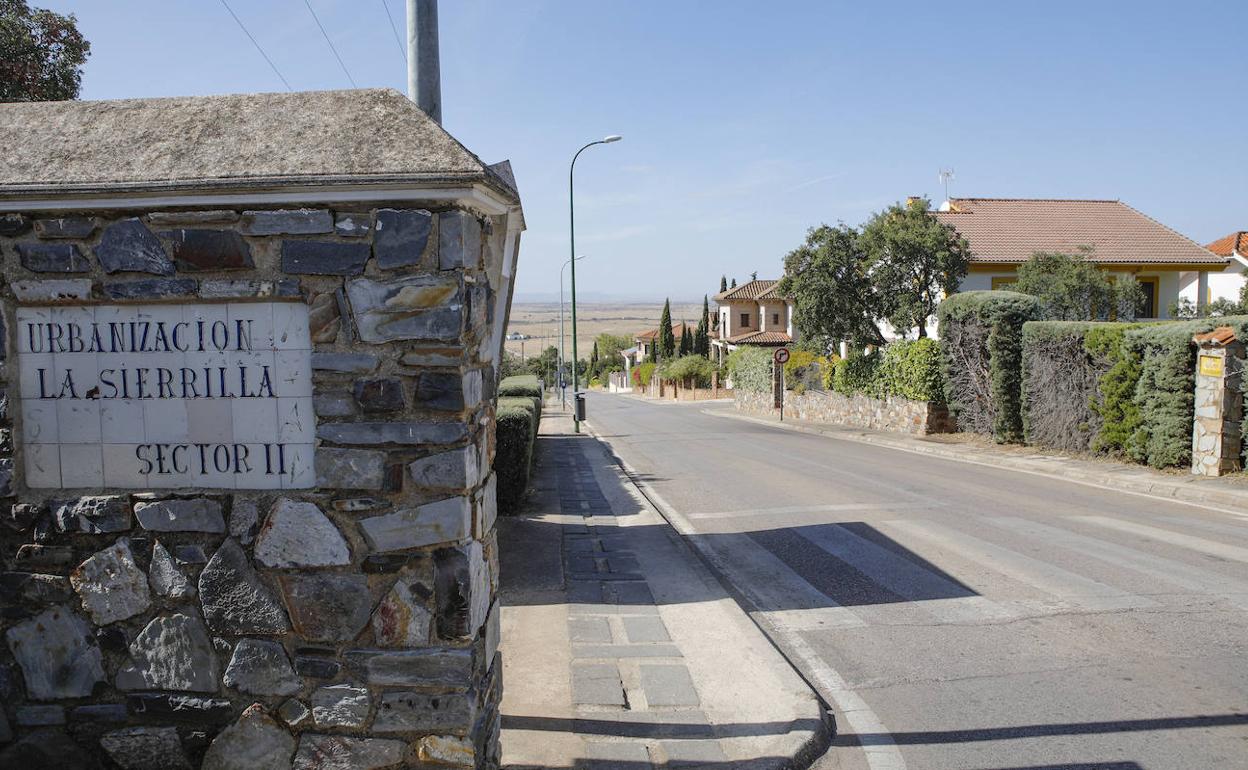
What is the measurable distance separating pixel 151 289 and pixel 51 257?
0.39 m

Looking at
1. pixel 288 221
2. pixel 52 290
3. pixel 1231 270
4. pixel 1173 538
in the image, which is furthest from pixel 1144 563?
pixel 1231 270

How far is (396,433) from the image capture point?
316 cm

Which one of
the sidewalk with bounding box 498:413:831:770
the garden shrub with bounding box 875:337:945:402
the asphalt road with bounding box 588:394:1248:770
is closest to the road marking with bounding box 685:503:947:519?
the asphalt road with bounding box 588:394:1248:770

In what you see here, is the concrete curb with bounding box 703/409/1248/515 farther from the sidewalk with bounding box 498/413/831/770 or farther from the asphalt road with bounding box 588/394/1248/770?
the sidewalk with bounding box 498/413/831/770

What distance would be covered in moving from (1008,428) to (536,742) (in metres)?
17.3

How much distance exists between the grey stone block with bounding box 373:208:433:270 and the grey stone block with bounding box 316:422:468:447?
584 millimetres

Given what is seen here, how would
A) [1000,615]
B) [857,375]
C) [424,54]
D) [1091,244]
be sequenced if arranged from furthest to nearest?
[1091,244] → [857,375] → [1000,615] → [424,54]

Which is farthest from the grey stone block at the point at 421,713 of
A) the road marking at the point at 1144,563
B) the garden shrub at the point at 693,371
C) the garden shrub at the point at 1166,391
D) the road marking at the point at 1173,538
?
the garden shrub at the point at 693,371

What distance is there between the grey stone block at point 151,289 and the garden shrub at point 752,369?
34.3 metres

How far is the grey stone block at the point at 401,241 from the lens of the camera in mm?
3105

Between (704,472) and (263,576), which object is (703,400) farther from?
(263,576)

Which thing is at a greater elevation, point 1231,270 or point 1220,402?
point 1231,270

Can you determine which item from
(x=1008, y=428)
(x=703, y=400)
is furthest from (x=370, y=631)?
(x=703, y=400)

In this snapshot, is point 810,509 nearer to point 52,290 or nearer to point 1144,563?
point 1144,563
